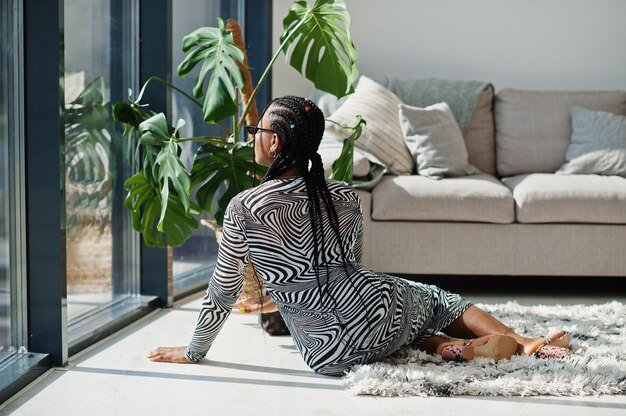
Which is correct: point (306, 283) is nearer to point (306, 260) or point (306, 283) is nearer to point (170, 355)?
point (306, 260)

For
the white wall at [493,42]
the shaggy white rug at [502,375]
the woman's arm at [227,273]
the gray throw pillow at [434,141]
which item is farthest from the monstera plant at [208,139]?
the white wall at [493,42]

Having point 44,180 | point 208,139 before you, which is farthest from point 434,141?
point 44,180

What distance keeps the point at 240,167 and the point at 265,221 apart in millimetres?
660

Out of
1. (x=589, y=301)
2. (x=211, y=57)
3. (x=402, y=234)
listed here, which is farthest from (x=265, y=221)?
(x=589, y=301)

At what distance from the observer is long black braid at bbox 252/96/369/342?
236 cm

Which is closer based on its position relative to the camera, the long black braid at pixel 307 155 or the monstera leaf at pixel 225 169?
the long black braid at pixel 307 155

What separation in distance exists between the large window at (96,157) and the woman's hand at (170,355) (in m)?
0.47

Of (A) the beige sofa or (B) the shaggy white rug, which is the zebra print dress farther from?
(A) the beige sofa

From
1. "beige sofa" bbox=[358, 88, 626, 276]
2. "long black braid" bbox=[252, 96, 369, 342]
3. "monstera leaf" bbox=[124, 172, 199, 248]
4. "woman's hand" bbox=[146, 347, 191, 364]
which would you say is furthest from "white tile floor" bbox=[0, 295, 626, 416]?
"beige sofa" bbox=[358, 88, 626, 276]

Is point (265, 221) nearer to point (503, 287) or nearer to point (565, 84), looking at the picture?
point (503, 287)

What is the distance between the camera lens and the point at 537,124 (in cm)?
464

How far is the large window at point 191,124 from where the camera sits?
373 cm

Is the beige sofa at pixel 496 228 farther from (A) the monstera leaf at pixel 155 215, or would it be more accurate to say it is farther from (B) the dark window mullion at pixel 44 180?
(B) the dark window mullion at pixel 44 180

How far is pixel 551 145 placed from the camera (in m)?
4.59
